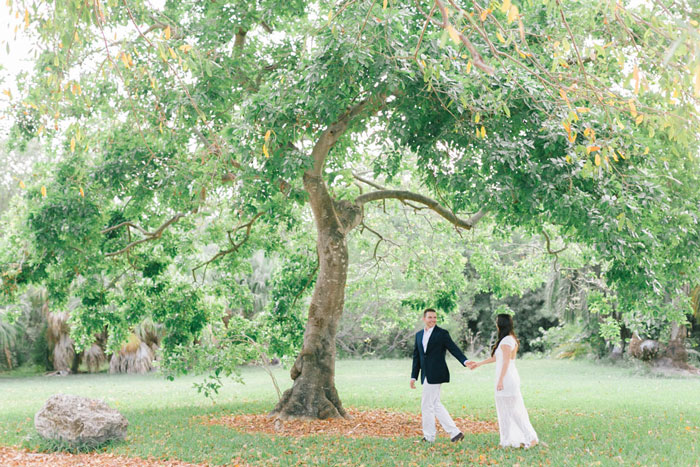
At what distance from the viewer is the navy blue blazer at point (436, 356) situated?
8.70 metres

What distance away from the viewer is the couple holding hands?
8.20m

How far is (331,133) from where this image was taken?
34.0 feet

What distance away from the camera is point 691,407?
13.4 metres

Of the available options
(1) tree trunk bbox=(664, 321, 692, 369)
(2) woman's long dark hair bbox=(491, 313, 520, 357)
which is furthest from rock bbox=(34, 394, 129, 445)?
(1) tree trunk bbox=(664, 321, 692, 369)

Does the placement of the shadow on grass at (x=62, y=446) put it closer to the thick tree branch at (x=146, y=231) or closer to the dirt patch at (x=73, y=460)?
the dirt patch at (x=73, y=460)

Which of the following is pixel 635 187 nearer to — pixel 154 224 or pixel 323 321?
pixel 323 321

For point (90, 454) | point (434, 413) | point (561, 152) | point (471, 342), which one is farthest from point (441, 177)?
point (471, 342)

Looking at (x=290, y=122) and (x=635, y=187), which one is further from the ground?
(x=290, y=122)

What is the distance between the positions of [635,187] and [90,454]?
805cm

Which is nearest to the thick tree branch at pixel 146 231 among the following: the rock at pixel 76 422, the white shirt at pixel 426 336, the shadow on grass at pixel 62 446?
the rock at pixel 76 422

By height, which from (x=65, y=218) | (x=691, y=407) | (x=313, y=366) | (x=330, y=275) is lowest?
(x=691, y=407)

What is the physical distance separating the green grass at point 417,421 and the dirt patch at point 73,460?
327 mm

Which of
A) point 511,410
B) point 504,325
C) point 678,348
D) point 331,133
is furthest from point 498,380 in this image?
point 678,348

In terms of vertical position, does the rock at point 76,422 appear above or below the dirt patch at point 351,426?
above
